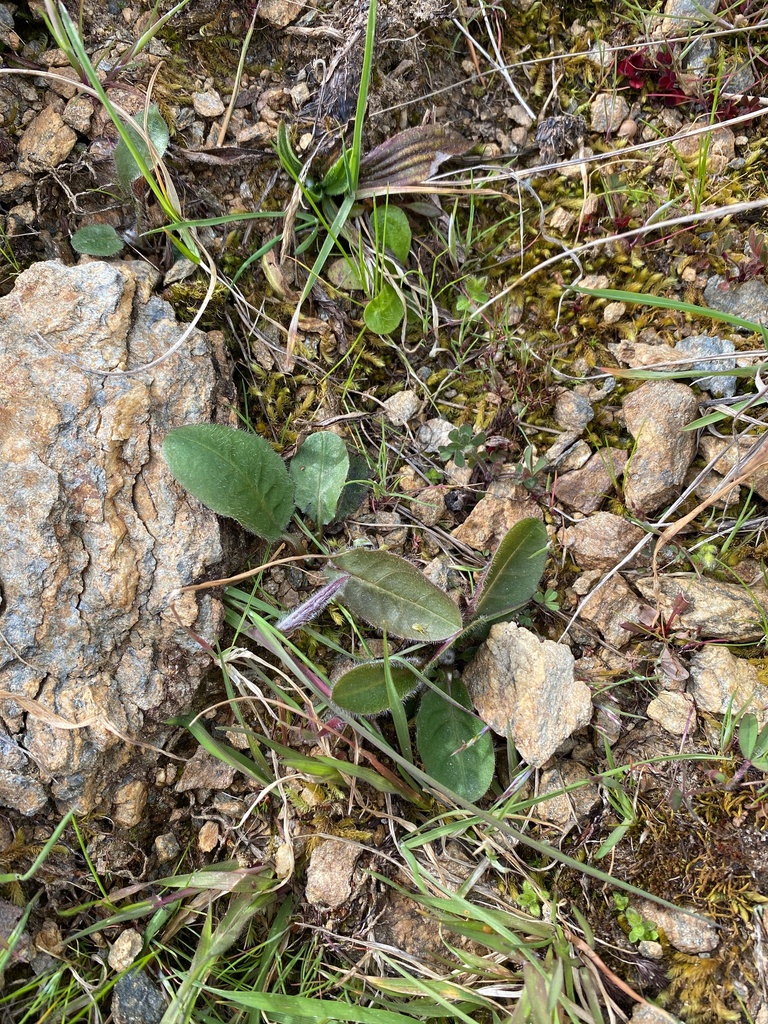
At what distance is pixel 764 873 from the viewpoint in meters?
1.54

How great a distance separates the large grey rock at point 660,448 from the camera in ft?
5.76

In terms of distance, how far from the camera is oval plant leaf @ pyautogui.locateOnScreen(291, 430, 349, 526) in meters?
1.80

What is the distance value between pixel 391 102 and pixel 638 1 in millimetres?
803

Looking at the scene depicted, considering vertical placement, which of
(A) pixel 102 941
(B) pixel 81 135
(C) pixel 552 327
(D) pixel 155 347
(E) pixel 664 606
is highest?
(B) pixel 81 135

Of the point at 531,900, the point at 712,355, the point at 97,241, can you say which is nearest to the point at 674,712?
the point at 531,900

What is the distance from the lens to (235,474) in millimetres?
1664

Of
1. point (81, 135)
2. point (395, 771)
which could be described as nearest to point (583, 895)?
point (395, 771)

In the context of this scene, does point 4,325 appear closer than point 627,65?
Yes

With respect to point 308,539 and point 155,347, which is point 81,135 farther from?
point 308,539

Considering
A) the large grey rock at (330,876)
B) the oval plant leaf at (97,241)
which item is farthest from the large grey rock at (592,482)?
the oval plant leaf at (97,241)

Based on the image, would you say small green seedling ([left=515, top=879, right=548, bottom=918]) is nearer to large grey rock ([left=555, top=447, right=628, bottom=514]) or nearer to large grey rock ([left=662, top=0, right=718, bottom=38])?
large grey rock ([left=555, top=447, right=628, bottom=514])

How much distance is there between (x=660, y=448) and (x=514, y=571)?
514 mm

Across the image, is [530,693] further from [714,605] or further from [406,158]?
[406,158]

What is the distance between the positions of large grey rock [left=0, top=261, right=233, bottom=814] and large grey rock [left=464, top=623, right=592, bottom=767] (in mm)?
729
